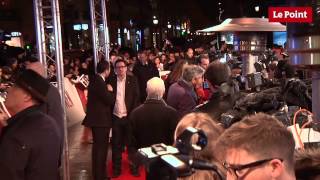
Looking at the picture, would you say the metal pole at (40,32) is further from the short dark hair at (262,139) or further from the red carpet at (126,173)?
the short dark hair at (262,139)

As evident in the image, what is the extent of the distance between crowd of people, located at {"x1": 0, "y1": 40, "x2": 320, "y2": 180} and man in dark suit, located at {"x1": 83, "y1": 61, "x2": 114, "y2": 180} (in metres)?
0.02

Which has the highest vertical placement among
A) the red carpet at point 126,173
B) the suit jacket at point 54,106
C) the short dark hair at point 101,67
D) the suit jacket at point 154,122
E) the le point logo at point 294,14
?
the le point logo at point 294,14

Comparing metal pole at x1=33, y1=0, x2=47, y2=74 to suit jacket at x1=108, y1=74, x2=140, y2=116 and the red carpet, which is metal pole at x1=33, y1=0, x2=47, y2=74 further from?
the red carpet

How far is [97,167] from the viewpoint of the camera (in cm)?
852

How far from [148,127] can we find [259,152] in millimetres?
4524

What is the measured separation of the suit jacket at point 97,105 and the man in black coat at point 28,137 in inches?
155

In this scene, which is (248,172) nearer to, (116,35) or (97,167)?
(97,167)

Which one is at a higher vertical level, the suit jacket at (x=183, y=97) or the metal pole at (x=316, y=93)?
the metal pole at (x=316, y=93)

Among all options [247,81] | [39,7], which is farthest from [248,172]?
[39,7]

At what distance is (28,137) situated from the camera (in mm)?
4012

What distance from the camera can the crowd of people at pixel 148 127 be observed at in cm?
210

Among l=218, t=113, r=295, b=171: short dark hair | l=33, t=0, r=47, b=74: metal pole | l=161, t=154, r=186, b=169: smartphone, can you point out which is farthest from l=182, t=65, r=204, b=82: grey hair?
l=161, t=154, r=186, b=169: smartphone

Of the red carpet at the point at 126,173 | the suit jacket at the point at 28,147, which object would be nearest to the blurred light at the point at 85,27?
the red carpet at the point at 126,173

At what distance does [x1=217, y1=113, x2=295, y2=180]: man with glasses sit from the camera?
2.07 m
